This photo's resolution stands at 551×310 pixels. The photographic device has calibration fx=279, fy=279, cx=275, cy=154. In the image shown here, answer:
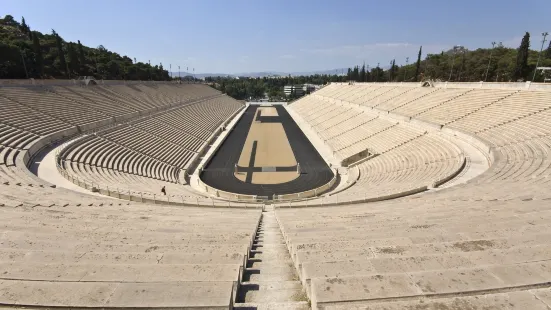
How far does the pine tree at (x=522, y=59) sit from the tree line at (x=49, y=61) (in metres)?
75.1

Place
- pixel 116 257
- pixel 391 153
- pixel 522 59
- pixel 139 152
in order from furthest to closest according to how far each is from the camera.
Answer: pixel 522 59, pixel 391 153, pixel 139 152, pixel 116 257

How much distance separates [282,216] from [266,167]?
53.1ft

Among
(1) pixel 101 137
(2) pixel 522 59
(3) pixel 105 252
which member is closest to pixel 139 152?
(1) pixel 101 137

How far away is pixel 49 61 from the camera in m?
56.4

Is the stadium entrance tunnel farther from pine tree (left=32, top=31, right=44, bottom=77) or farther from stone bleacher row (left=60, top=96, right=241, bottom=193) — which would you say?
pine tree (left=32, top=31, right=44, bottom=77)

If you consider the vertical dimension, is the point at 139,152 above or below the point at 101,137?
below

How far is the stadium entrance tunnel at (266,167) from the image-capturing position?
869 inches

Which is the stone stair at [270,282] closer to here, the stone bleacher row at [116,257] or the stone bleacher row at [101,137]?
the stone bleacher row at [116,257]

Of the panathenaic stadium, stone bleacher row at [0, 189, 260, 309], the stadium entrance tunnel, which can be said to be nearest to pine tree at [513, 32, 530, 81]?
the panathenaic stadium

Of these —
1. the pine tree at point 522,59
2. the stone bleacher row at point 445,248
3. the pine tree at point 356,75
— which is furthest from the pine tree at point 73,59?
the pine tree at point 356,75

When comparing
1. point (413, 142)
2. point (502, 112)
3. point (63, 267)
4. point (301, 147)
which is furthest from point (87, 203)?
point (502, 112)

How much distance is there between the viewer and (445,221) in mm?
7492

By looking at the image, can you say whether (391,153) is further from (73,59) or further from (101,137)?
(73,59)

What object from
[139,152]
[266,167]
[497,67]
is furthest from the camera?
[497,67]
